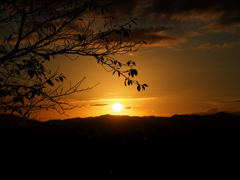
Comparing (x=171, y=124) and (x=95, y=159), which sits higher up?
(x=171, y=124)

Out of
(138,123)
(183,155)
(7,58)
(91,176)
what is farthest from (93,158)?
(138,123)

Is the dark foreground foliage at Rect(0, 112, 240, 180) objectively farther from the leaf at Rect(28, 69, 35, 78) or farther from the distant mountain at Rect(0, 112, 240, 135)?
the leaf at Rect(28, 69, 35, 78)

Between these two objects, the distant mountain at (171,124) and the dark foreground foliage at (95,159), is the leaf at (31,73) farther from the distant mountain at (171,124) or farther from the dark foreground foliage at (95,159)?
the distant mountain at (171,124)

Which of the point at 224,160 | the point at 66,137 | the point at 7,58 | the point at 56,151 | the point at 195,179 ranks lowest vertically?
the point at 195,179

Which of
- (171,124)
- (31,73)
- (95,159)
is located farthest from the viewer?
(171,124)

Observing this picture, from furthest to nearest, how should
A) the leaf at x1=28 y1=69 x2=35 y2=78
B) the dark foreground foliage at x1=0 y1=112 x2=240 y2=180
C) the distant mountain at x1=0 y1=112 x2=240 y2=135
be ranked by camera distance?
the distant mountain at x1=0 y1=112 x2=240 y2=135, the dark foreground foliage at x1=0 y1=112 x2=240 y2=180, the leaf at x1=28 y1=69 x2=35 y2=78

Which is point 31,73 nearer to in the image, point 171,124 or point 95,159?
point 95,159

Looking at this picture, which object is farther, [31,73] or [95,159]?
[95,159]

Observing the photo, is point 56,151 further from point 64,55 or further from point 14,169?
point 64,55

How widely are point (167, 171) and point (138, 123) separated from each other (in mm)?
105153

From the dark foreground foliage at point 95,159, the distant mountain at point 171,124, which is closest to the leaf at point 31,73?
the dark foreground foliage at point 95,159

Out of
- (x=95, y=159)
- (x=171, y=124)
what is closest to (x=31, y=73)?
(x=95, y=159)

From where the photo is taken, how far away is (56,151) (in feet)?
19.9

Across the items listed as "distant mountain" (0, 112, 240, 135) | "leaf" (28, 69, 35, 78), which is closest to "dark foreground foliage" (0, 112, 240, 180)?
"distant mountain" (0, 112, 240, 135)
